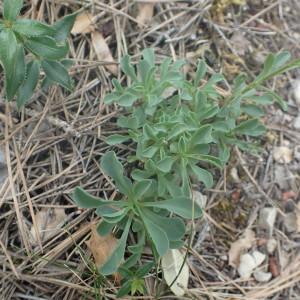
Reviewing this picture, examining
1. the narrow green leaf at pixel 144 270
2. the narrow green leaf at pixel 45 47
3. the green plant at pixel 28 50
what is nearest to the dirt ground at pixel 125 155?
the narrow green leaf at pixel 144 270

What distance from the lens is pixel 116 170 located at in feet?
5.94

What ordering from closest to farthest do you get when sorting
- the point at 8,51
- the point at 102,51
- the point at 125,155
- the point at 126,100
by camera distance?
1. the point at 8,51
2. the point at 126,100
3. the point at 125,155
4. the point at 102,51

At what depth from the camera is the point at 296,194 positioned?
7.26 feet

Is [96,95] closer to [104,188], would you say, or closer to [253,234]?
[104,188]

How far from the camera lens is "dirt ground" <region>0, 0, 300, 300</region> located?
192cm

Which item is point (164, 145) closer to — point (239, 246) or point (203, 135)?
point (203, 135)

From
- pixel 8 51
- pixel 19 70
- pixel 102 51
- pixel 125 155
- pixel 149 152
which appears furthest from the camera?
pixel 102 51

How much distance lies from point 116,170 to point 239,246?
66 centimetres

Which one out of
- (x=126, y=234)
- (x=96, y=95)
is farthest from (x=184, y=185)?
(x=96, y=95)

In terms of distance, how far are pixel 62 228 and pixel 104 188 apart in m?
0.23

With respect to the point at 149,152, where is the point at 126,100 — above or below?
above

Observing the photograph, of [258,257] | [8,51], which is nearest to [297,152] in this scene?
[258,257]

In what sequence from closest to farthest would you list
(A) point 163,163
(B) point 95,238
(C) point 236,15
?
1. (A) point 163,163
2. (B) point 95,238
3. (C) point 236,15

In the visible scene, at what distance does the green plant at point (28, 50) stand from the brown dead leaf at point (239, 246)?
94 centimetres
